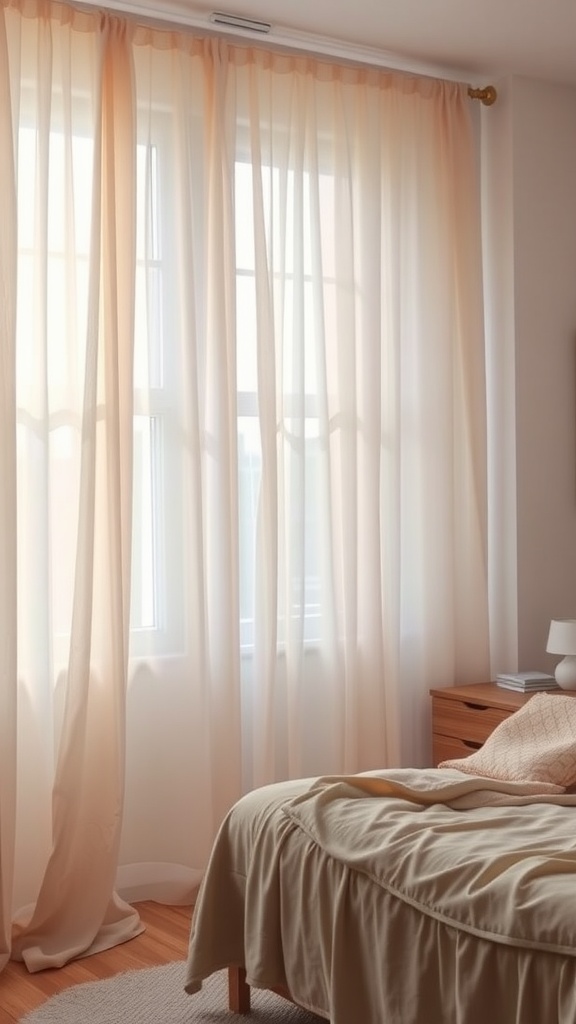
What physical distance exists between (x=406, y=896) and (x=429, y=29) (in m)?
2.91

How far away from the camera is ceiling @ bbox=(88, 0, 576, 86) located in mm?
3877

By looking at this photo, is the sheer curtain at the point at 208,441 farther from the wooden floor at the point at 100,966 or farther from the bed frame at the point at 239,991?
the bed frame at the point at 239,991

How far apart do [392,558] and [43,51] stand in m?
1.99

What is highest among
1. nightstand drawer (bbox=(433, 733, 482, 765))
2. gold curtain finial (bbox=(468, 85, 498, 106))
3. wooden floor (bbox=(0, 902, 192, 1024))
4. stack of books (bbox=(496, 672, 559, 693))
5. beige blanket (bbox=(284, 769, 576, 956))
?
gold curtain finial (bbox=(468, 85, 498, 106))

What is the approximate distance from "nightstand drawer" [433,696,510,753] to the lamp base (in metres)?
0.28

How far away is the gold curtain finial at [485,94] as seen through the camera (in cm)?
452

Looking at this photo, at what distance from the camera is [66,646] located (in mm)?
3758

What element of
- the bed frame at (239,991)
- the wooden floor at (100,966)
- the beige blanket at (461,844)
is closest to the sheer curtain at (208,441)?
the wooden floor at (100,966)

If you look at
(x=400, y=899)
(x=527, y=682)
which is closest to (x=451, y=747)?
(x=527, y=682)

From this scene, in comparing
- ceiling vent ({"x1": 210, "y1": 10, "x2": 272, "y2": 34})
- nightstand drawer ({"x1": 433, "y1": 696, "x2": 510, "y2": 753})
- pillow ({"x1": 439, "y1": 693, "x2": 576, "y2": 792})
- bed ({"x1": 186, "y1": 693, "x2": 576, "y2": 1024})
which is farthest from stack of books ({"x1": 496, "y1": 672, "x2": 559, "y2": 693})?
ceiling vent ({"x1": 210, "y1": 10, "x2": 272, "y2": 34})

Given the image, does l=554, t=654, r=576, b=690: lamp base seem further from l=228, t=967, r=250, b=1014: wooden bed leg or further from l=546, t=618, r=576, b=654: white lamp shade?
l=228, t=967, r=250, b=1014: wooden bed leg

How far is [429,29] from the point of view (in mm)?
4109

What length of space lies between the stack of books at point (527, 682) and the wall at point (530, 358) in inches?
7.9

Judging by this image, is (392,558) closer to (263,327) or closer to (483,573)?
(483,573)
